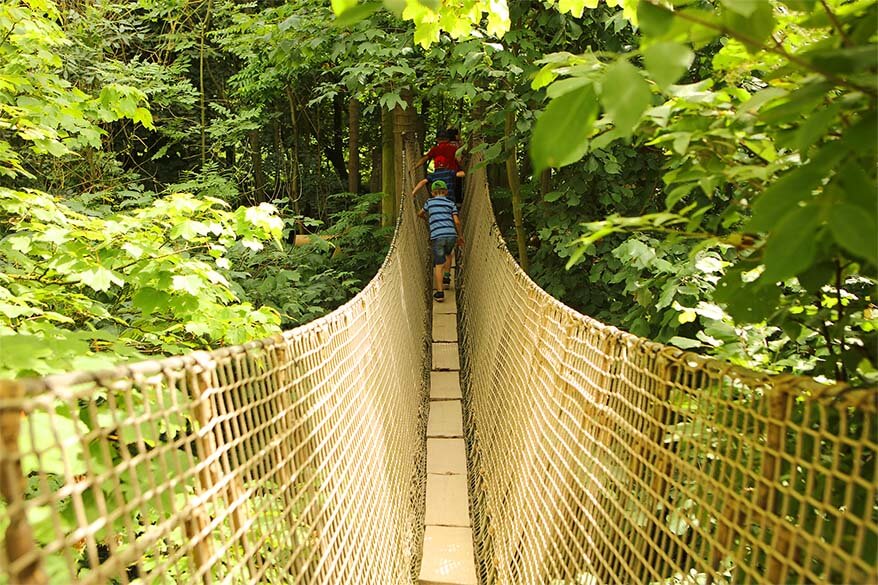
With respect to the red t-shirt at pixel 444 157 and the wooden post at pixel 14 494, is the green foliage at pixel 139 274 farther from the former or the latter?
the red t-shirt at pixel 444 157

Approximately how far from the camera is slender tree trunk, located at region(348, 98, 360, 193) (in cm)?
644

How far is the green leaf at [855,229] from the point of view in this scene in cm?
43

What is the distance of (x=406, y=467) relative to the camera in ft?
7.66

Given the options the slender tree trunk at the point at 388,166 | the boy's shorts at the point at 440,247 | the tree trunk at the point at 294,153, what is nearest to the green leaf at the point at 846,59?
the boy's shorts at the point at 440,247

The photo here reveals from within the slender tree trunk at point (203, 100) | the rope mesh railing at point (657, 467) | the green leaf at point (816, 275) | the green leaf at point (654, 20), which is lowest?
the rope mesh railing at point (657, 467)

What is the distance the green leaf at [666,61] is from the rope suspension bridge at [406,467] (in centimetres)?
37

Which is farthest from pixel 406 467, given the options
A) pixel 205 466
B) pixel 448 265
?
pixel 448 265

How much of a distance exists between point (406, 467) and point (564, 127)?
2.09 meters

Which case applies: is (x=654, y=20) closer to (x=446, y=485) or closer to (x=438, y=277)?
(x=446, y=485)

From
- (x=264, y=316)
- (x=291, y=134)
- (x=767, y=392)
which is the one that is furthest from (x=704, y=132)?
(x=291, y=134)

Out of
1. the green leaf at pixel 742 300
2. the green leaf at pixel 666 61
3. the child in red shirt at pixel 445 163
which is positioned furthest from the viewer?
the child in red shirt at pixel 445 163

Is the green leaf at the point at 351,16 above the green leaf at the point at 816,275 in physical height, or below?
above

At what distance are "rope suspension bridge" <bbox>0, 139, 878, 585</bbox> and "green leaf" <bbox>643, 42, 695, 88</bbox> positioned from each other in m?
0.37

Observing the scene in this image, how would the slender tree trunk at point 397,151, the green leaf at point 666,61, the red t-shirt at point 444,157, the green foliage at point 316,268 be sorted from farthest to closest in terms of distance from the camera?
the red t-shirt at point 444,157
the slender tree trunk at point 397,151
the green foliage at point 316,268
the green leaf at point 666,61
